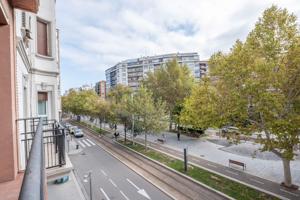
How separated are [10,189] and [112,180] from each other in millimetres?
15582

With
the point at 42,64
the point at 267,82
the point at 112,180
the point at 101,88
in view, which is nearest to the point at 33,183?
the point at 42,64

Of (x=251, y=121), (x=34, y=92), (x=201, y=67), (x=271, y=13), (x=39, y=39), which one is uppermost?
(x=201, y=67)

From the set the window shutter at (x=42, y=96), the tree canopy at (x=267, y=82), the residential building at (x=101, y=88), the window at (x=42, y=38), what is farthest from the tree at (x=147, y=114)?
the residential building at (x=101, y=88)

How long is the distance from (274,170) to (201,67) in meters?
72.4

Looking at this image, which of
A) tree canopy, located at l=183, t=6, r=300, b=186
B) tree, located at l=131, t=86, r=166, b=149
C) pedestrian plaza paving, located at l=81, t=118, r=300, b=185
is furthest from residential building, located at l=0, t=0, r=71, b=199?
tree, located at l=131, t=86, r=166, b=149

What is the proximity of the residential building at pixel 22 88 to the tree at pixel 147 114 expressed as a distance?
17427 mm

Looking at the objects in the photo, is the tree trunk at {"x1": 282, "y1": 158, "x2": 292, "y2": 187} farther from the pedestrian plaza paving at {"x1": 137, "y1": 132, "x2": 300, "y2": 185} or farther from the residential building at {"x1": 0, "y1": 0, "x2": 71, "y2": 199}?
the residential building at {"x1": 0, "y1": 0, "x2": 71, "y2": 199}

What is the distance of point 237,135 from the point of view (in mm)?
14844

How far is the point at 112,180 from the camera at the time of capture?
1844cm

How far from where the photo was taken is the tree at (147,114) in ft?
88.1

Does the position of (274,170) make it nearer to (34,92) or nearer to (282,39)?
(282,39)

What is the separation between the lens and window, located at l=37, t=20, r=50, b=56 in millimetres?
9312

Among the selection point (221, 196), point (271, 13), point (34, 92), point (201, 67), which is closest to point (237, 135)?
point (221, 196)

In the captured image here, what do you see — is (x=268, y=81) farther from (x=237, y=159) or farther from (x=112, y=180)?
(x=112, y=180)
